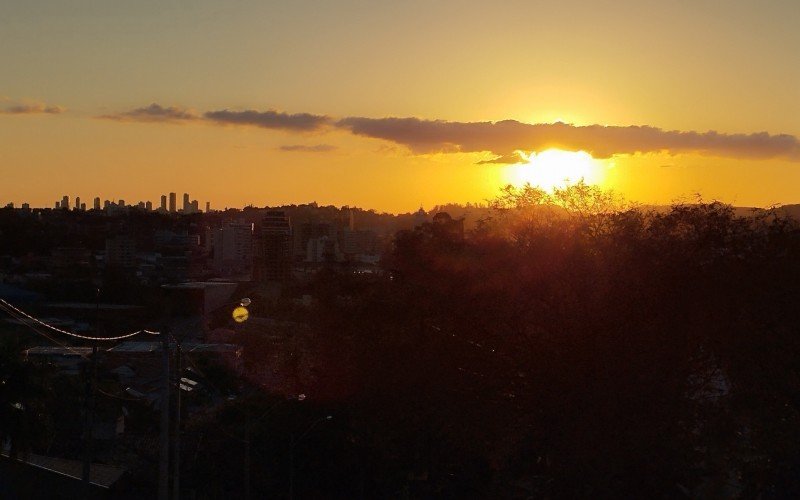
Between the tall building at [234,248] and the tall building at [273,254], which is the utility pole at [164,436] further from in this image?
the tall building at [234,248]

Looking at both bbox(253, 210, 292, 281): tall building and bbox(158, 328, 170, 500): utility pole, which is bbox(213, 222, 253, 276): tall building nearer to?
bbox(253, 210, 292, 281): tall building

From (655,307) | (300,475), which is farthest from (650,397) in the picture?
(300,475)

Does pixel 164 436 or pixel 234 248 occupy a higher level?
pixel 164 436

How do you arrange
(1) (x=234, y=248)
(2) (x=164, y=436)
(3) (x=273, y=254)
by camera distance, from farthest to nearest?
(1) (x=234, y=248)
(3) (x=273, y=254)
(2) (x=164, y=436)

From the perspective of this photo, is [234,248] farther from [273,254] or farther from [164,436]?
[164,436]

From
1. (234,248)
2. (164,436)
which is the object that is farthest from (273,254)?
(164,436)

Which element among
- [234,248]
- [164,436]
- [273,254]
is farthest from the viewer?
[234,248]

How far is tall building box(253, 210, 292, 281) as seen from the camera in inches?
3184

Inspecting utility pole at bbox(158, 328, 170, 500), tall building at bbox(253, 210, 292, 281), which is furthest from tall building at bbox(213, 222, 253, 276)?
utility pole at bbox(158, 328, 170, 500)

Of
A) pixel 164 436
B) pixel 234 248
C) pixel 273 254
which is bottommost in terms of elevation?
pixel 234 248

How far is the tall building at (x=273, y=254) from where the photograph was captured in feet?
265

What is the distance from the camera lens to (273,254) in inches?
3327

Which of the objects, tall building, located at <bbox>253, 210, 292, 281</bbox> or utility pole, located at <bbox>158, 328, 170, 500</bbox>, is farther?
tall building, located at <bbox>253, 210, 292, 281</bbox>

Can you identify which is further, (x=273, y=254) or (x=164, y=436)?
(x=273, y=254)
